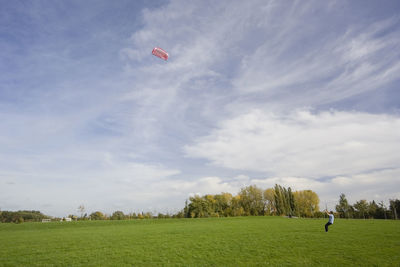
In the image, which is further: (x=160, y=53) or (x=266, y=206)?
(x=266, y=206)

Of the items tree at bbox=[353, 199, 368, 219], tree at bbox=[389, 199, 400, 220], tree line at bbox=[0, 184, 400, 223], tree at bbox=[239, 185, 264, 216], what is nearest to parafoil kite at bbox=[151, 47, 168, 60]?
tree line at bbox=[0, 184, 400, 223]

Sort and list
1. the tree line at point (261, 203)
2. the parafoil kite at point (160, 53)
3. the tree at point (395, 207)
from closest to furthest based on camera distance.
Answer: the parafoil kite at point (160, 53) < the tree at point (395, 207) < the tree line at point (261, 203)

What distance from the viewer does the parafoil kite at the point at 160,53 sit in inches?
1010

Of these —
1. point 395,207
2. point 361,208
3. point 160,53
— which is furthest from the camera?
point 361,208

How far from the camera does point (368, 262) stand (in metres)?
10.6

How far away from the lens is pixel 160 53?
2647 centimetres

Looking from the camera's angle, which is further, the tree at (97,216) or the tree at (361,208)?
the tree at (361,208)

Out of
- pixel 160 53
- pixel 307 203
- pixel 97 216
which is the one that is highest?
pixel 160 53

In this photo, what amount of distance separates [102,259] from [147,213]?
253 ft

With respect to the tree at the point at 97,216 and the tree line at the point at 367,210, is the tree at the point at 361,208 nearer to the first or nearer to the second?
the tree line at the point at 367,210

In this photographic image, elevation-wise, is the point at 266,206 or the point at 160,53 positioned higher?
the point at 160,53

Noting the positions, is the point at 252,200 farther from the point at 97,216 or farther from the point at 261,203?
the point at 97,216

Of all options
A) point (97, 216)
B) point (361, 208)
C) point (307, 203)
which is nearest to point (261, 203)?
point (307, 203)

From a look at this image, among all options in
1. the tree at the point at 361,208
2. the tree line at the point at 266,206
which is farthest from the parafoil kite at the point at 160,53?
the tree at the point at 361,208
